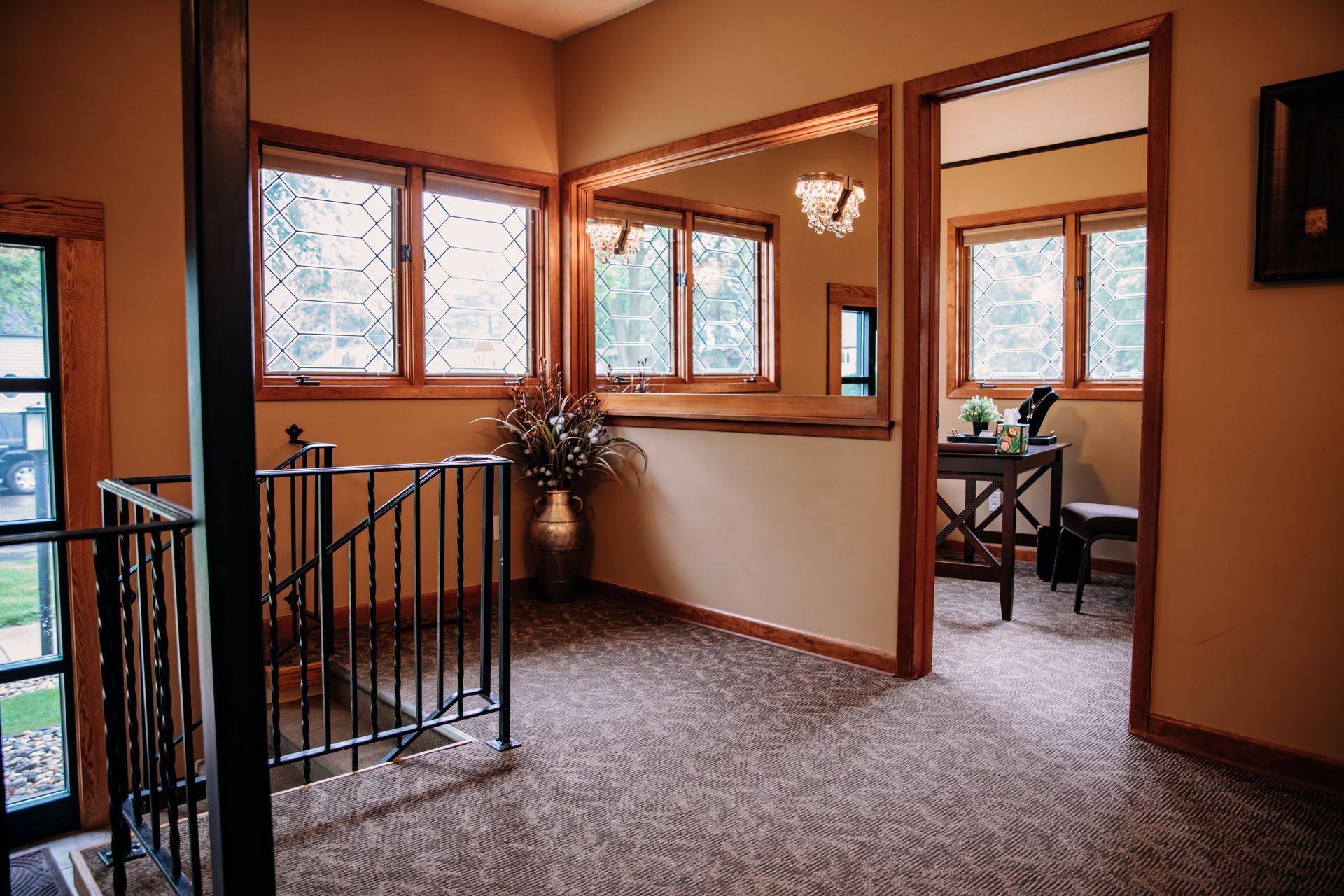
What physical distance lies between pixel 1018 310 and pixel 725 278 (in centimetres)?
237

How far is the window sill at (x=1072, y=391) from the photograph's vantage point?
5.48 metres

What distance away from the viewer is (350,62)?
13.9 feet

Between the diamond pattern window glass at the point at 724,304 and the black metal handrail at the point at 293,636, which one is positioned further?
the diamond pattern window glass at the point at 724,304

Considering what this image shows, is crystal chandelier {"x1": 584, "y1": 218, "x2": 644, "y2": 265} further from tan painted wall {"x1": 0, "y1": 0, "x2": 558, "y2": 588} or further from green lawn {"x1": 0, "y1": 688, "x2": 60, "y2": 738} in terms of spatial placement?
green lawn {"x1": 0, "y1": 688, "x2": 60, "y2": 738}

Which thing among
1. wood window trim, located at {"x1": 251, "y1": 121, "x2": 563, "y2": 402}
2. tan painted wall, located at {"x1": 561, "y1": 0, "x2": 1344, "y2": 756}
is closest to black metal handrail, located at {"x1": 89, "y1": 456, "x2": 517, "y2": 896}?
wood window trim, located at {"x1": 251, "y1": 121, "x2": 563, "y2": 402}

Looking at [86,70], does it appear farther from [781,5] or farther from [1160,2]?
[1160,2]

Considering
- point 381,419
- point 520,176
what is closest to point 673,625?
point 381,419

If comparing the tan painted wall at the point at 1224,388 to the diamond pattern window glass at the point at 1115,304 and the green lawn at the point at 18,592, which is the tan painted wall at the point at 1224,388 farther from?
the green lawn at the point at 18,592

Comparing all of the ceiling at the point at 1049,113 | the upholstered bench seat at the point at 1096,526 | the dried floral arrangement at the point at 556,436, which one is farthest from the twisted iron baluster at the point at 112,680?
the ceiling at the point at 1049,113

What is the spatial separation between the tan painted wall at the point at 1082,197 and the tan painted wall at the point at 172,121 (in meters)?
3.20

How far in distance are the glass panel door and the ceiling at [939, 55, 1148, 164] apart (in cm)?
446

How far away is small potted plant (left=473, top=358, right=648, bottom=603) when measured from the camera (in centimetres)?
473

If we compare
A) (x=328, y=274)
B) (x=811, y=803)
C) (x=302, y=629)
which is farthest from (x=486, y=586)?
(x=328, y=274)

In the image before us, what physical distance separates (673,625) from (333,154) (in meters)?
2.77
